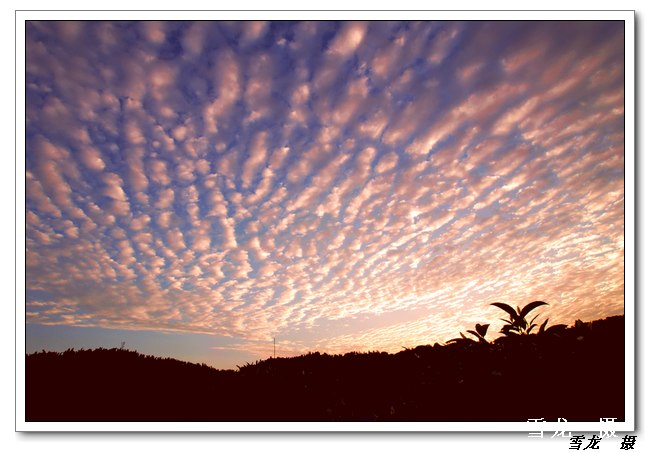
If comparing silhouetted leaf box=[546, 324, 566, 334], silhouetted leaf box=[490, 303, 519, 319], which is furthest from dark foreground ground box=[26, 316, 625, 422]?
silhouetted leaf box=[490, 303, 519, 319]

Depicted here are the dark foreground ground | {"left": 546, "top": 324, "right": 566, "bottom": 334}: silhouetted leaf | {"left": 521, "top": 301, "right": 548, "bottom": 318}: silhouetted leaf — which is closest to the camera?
the dark foreground ground

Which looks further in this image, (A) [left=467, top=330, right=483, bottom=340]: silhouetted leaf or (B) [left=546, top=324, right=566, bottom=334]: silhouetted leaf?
(A) [left=467, top=330, right=483, bottom=340]: silhouetted leaf

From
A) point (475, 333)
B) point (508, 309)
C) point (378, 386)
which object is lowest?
point (378, 386)

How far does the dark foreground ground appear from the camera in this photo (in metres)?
5.81

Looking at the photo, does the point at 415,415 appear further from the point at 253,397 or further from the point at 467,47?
the point at 467,47

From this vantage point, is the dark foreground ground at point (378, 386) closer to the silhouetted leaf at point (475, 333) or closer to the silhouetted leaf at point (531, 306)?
the silhouetted leaf at point (475, 333)

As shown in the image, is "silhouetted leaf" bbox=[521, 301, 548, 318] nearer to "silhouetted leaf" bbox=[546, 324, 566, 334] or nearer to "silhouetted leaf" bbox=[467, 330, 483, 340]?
"silhouetted leaf" bbox=[546, 324, 566, 334]

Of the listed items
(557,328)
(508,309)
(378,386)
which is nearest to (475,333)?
(508,309)

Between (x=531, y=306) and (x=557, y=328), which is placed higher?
(x=531, y=306)

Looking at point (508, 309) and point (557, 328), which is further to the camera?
point (508, 309)

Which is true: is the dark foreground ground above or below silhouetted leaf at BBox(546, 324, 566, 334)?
below

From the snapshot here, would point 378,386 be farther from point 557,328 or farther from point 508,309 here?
point 557,328

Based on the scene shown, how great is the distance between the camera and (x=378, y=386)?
20.8 ft
